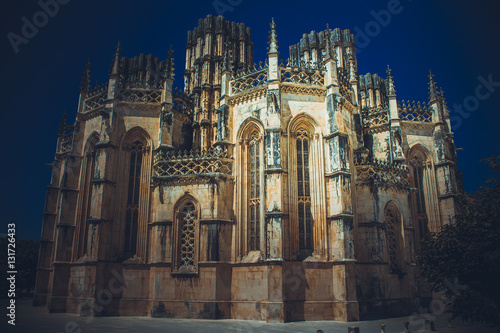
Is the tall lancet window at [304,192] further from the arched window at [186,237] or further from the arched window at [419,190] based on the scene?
the arched window at [419,190]

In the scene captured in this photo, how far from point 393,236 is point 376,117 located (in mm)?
10509

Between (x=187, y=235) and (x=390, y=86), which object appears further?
(x=390, y=86)

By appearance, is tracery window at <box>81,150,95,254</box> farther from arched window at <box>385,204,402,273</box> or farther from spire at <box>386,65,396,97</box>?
spire at <box>386,65,396,97</box>

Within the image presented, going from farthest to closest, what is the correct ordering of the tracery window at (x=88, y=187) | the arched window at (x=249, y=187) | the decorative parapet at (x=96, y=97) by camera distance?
the decorative parapet at (x=96, y=97) < the tracery window at (x=88, y=187) < the arched window at (x=249, y=187)

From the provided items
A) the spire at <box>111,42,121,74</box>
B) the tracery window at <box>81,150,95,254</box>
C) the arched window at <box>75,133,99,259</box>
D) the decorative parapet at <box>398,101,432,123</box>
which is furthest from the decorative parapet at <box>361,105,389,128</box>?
the tracery window at <box>81,150,95,254</box>

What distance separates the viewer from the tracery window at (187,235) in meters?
21.9

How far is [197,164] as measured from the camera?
2284 centimetres

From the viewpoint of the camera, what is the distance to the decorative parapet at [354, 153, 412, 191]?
908 inches

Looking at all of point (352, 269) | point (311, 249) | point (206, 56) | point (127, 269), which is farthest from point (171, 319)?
point (206, 56)

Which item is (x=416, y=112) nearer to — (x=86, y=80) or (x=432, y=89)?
(x=432, y=89)

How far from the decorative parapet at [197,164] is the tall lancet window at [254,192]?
1.37 meters

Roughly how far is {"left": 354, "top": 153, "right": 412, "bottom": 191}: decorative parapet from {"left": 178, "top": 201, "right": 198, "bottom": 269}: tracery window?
33.9 ft

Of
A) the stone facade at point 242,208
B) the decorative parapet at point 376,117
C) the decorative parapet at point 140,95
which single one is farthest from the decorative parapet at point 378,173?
the decorative parapet at point 140,95

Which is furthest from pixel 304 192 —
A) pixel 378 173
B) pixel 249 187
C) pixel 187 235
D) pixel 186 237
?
pixel 186 237
